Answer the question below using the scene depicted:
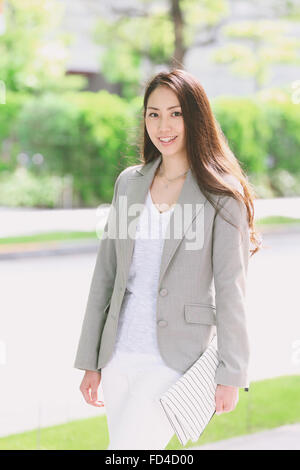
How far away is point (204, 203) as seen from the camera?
183 cm

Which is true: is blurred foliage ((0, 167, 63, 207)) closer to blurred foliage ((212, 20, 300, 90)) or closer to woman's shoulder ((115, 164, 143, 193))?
blurred foliage ((212, 20, 300, 90))

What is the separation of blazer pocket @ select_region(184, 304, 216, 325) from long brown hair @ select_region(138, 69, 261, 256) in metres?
0.25

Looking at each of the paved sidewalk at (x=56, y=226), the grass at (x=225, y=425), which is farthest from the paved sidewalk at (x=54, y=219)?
the grass at (x=225, y=425)

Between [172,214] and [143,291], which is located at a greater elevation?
[172,214]

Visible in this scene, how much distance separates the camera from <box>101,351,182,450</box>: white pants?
1857mm

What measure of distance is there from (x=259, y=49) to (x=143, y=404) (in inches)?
659

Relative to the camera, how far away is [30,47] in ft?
51.0

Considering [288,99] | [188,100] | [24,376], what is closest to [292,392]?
[24,376]

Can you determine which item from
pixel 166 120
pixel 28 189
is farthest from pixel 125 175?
pixel 28 189

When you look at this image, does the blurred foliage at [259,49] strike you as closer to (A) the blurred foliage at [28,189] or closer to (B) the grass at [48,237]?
(A) the blurred foliage at [28,189]

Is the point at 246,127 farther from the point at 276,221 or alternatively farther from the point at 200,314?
the point at 200,314

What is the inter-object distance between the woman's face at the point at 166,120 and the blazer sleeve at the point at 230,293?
199mm

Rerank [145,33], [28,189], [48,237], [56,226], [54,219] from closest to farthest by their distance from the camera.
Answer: [48,237] → [56,226] → [54,219] → [28,189] → [145,33]

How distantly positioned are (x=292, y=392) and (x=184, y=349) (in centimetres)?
229
